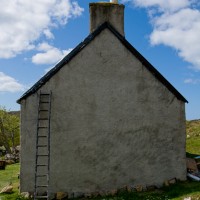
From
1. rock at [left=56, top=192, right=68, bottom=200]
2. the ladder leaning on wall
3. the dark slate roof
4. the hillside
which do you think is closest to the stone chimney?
the dark slate roof

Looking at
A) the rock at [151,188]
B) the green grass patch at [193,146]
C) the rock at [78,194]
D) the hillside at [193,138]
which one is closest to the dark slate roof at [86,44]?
the rock at [151,188]

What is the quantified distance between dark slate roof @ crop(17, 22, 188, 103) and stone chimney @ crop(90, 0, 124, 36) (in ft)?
1.21

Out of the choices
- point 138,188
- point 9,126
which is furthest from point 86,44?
point 9,126

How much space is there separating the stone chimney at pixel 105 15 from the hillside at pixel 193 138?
998cm

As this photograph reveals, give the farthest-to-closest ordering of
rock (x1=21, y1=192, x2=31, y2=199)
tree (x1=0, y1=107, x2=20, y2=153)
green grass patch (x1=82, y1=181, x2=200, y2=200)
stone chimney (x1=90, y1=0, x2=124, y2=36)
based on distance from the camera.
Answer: tree (x1=0, y1=107, x2=20, y2=153), stone chimney (x1=90, y1=0, x2=124, y2=36), rock (x1=21, y1=192, x2=31, y2=199), green grass patch (x1=82, y1=181, x2=200, y2=200)

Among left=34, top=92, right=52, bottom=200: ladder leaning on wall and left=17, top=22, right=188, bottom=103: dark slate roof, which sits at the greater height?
left=17, top=22, right=188, bottom=103: dark slate roof

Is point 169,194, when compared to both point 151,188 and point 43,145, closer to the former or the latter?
point 151,188

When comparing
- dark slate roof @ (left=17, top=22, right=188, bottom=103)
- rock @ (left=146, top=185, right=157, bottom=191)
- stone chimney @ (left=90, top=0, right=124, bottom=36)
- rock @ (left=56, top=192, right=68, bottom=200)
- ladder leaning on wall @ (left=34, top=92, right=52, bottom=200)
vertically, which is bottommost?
rock @ (left=56, top=192, right=68, bottom=200)

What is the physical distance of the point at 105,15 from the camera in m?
16.1

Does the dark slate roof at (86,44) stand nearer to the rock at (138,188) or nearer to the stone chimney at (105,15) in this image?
the stone chimney at (105,15)

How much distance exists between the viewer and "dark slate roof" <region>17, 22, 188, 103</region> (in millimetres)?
14758

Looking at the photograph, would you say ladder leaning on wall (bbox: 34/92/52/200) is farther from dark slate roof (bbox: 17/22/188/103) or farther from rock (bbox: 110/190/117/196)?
rock (bbox: 110/190/117/196)

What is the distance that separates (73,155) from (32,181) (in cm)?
186

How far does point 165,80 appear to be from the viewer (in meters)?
16.0
